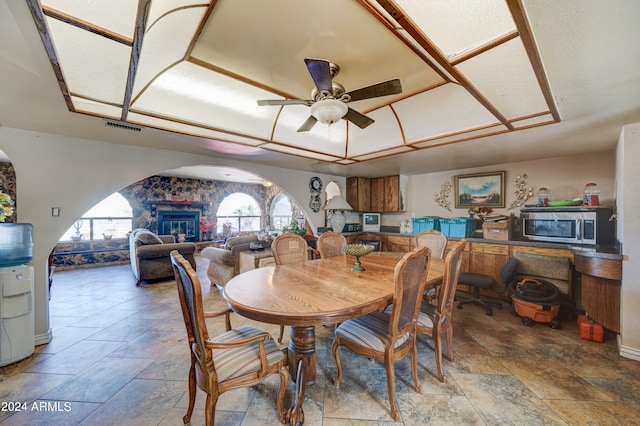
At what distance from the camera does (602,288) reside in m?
2.44

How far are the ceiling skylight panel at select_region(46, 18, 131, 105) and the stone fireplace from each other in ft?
20.8

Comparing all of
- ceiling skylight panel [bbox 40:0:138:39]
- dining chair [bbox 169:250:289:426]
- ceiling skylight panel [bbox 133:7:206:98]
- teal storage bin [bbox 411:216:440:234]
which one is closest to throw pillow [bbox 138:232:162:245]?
ceiling skylight panel [bbox 133:7:206:98]

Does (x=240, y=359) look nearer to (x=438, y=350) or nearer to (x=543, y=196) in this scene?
(x=438, y=350)

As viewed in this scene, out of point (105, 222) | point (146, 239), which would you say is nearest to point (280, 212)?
point (105, 222)

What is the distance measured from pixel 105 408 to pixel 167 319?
1.47 metres

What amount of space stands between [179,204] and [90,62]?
6.85 metres

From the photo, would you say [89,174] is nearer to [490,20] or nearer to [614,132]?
[490,20]

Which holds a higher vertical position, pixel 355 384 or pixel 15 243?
pixel 15 243

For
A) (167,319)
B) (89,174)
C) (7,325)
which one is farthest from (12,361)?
(89,174)

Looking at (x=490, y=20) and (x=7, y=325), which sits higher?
(x=490, y=20)

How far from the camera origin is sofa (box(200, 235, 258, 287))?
386 cm

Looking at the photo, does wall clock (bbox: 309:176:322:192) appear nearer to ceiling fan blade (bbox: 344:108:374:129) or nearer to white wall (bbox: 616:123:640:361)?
ceiling fan blade (bbox: 344:108:374:129)

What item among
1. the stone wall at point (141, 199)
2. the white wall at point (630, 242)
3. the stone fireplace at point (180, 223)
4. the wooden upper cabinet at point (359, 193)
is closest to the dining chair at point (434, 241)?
the white wall at point (630, 242)

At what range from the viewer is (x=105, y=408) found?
1.61 metres
